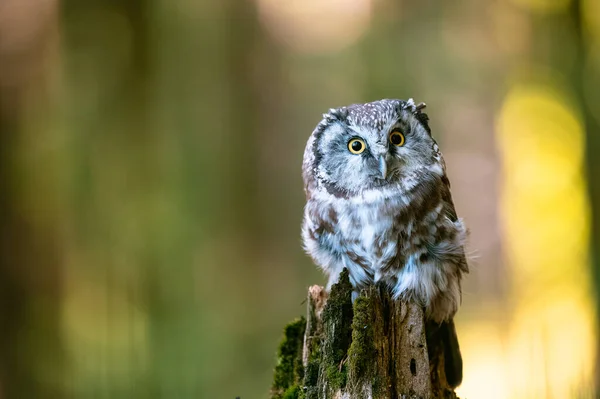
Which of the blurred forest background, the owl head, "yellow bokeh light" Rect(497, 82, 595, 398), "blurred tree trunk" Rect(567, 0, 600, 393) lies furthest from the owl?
"blurred tree trunk" Rect(567, 0, 600, 393)

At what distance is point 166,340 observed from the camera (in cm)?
413

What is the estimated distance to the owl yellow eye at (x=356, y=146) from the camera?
1.94m

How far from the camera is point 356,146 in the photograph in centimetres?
196

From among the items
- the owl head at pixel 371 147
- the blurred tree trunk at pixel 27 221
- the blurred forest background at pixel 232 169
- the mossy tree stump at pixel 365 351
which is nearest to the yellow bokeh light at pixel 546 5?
the blurred forest background at pixel 232 169

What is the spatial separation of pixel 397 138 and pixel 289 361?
978mm

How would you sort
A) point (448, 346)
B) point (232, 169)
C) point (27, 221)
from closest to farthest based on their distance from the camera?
point (448, 346) → point (27, 221) → point (232, 169)

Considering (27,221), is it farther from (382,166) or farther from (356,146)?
(382,166)

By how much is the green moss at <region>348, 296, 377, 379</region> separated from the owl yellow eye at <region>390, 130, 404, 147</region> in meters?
0.61

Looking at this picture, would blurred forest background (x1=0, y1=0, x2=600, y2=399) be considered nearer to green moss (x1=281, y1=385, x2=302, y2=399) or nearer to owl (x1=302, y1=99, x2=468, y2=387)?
owl (x1=302, y1=99, x2=468, y2=387)

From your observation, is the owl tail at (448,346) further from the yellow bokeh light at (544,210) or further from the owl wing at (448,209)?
the yellow bokeh light at (544,210)

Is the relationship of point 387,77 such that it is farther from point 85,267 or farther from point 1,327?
point 1,327

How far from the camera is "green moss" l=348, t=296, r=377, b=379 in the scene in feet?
5.34

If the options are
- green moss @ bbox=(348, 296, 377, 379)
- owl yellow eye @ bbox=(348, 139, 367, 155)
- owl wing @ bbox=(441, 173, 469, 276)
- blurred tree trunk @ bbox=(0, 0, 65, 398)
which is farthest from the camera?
blurred tree trunk @ bbox=(0, 0, 65, 398)

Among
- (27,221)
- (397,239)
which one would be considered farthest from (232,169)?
(397,239)
